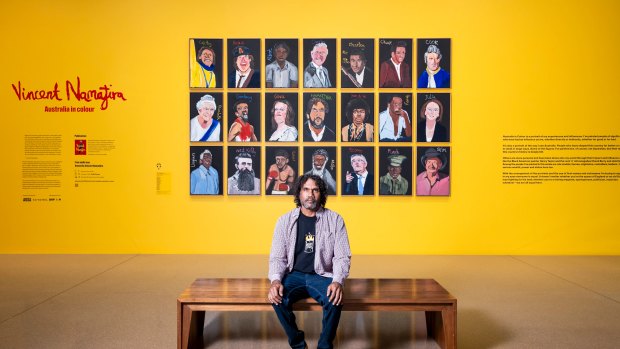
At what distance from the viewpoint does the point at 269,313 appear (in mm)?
4215

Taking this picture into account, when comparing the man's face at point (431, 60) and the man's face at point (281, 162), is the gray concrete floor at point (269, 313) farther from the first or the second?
the man's face at point (431, 60)

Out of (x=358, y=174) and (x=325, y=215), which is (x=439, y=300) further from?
(x=358, y=174)

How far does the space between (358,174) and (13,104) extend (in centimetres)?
501

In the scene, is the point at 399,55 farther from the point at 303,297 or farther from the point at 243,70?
the point at 303,297

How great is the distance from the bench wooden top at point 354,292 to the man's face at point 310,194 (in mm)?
637

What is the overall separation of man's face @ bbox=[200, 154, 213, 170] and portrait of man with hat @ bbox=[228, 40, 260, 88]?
3.40ft

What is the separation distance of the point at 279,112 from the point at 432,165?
2.29 metres

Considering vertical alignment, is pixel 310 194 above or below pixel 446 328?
above

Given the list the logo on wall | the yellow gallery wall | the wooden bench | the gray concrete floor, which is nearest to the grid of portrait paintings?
the yellow gallery wall

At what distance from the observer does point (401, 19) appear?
697 centimetres

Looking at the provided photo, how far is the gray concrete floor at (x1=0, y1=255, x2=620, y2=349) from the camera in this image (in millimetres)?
3555

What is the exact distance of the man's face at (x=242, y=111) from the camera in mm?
6934

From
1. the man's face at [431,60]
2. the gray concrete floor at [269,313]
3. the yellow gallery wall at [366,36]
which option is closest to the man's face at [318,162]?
the yellow gallery wall at [366,36]

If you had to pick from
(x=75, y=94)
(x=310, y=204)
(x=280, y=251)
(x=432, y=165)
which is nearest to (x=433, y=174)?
(x=432, y=165)
